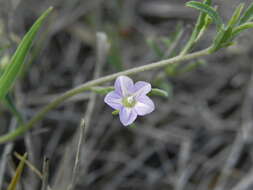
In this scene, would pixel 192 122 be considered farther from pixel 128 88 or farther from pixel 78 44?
pixel 128 88

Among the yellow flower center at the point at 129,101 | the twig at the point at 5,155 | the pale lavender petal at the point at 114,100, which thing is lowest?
the twig at the point at 5,155

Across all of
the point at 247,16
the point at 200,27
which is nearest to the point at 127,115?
the point at 200,27

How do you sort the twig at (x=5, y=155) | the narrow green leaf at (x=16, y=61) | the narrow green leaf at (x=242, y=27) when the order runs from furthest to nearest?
the twig at (x=5, y=155) → the narrow green leaf at (x=16, y=61) → the narrow green leaf at (x=242, y=27)

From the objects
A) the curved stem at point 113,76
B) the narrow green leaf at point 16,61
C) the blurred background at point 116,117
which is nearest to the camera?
the narrow green leaf at point 16,61

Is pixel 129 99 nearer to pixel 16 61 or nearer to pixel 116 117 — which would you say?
pixel 16 61

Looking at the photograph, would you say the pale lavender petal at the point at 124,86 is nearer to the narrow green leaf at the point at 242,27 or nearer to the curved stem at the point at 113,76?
the curved stem at the point at 113,76

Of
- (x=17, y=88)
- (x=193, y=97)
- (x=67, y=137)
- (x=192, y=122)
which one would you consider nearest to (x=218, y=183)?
(x=192, y=122)

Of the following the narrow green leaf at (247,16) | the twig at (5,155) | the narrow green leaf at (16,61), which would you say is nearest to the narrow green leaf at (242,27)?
the narrow green leaf at (247,16)
